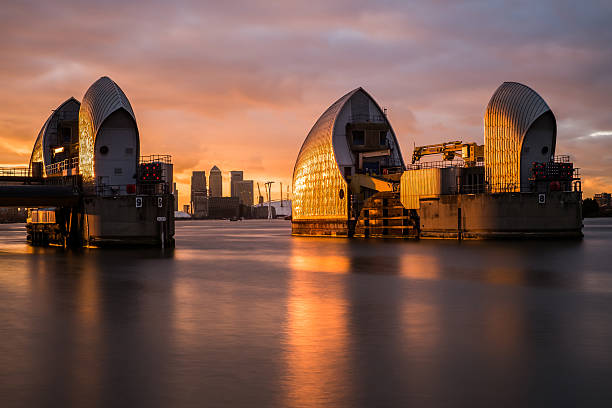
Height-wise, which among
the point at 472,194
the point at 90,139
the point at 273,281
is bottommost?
the point at 273,281

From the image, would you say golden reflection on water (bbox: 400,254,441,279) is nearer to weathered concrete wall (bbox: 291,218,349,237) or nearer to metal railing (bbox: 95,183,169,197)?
metal railing (bbox: 95,183,169,197)

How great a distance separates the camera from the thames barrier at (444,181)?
74.2m

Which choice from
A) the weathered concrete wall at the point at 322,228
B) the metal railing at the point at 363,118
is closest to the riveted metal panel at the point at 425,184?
the weathered concrete wall at the point at 322,228

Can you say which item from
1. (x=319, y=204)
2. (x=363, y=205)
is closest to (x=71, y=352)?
(x=363, y=205)

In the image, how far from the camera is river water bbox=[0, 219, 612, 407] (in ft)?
41.5

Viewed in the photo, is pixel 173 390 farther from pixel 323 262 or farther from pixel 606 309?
pixel 323 262

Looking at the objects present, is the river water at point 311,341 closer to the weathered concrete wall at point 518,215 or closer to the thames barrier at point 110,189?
the thames barrier at point 110,189

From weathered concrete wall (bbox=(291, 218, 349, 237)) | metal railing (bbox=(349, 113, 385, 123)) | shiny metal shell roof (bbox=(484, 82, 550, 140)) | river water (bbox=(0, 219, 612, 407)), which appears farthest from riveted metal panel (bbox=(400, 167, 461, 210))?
river water (bbox=(0, 219, 612, 407))

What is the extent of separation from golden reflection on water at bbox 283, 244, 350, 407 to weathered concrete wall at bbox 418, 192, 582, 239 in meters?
45.0

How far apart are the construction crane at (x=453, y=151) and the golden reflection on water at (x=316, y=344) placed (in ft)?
211

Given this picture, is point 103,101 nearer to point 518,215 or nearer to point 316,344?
point 518,215

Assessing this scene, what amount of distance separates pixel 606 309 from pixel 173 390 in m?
17.6

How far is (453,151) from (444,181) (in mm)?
20074

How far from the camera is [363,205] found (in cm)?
9425
